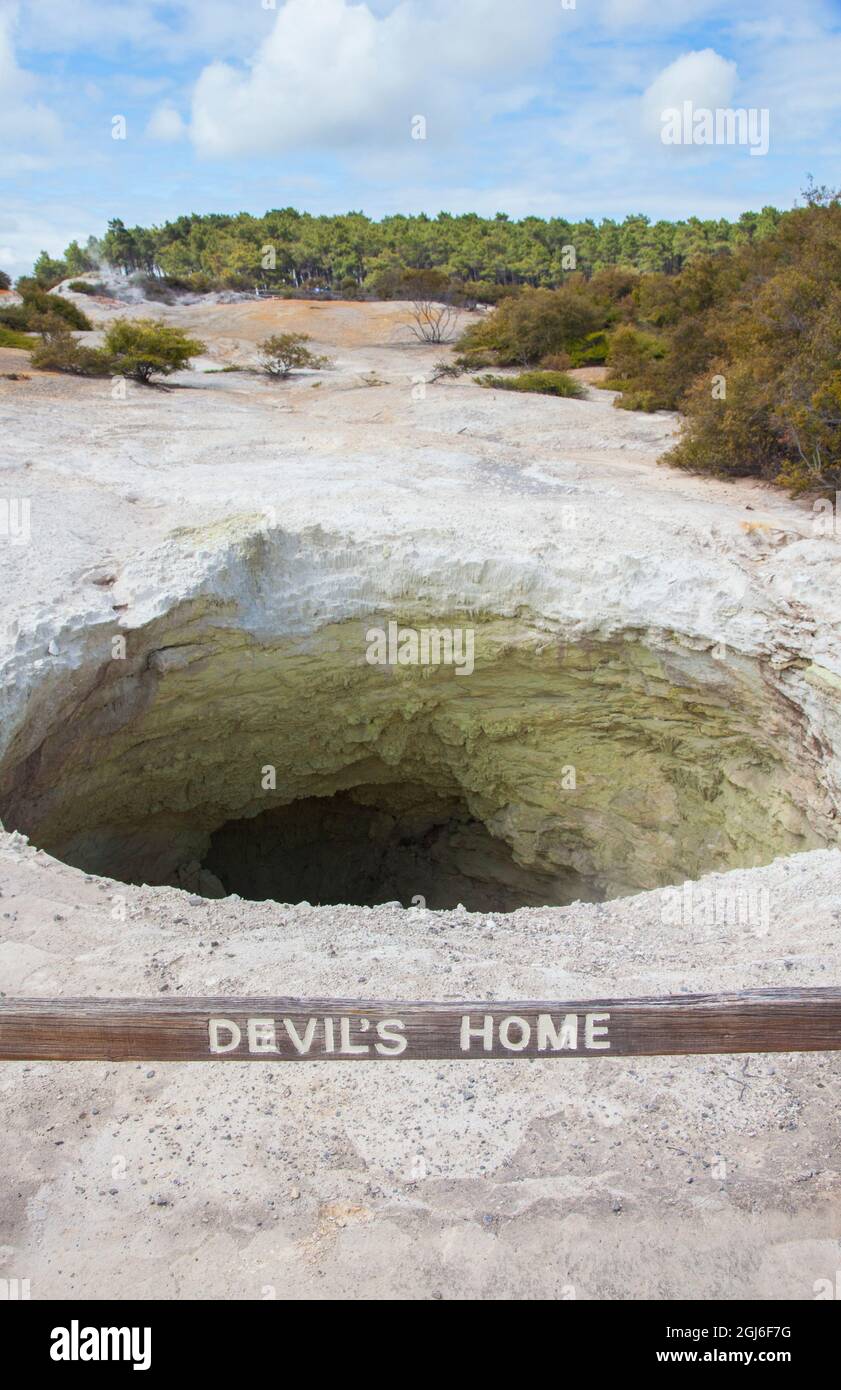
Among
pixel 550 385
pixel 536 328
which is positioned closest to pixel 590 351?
pixel 536 328

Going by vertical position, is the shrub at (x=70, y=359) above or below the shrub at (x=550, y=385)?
above

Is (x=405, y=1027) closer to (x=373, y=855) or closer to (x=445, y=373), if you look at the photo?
(x=373, y=855)

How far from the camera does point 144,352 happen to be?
16312 millimetres

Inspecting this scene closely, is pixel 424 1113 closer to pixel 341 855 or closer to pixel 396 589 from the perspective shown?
pixel 396 589

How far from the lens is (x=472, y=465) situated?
33.4ft

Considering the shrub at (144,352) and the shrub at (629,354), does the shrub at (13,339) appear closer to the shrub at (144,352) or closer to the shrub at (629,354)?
the shrub at (144,352)

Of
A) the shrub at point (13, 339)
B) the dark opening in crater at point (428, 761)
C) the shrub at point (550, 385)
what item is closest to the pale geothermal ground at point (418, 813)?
the dark opening in crater at point (428, 761)

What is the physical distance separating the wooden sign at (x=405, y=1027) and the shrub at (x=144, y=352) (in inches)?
603

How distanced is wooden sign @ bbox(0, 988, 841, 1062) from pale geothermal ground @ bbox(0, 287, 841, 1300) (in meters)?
0.48

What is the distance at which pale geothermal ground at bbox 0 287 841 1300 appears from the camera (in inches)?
114

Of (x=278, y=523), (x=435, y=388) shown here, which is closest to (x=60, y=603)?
(x=278, y=523)

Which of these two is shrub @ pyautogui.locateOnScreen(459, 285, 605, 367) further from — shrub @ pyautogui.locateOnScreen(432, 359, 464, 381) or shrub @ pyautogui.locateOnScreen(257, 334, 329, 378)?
shrub @ pyautogui.locateOnScreen(257, 334, 329, 378)

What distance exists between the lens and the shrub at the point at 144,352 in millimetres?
15984

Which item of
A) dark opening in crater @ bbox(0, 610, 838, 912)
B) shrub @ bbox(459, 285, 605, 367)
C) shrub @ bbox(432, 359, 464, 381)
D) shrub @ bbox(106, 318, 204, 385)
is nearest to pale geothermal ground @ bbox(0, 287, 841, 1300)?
dark opening in crater @ bbox(0, 610, 838, 912)
